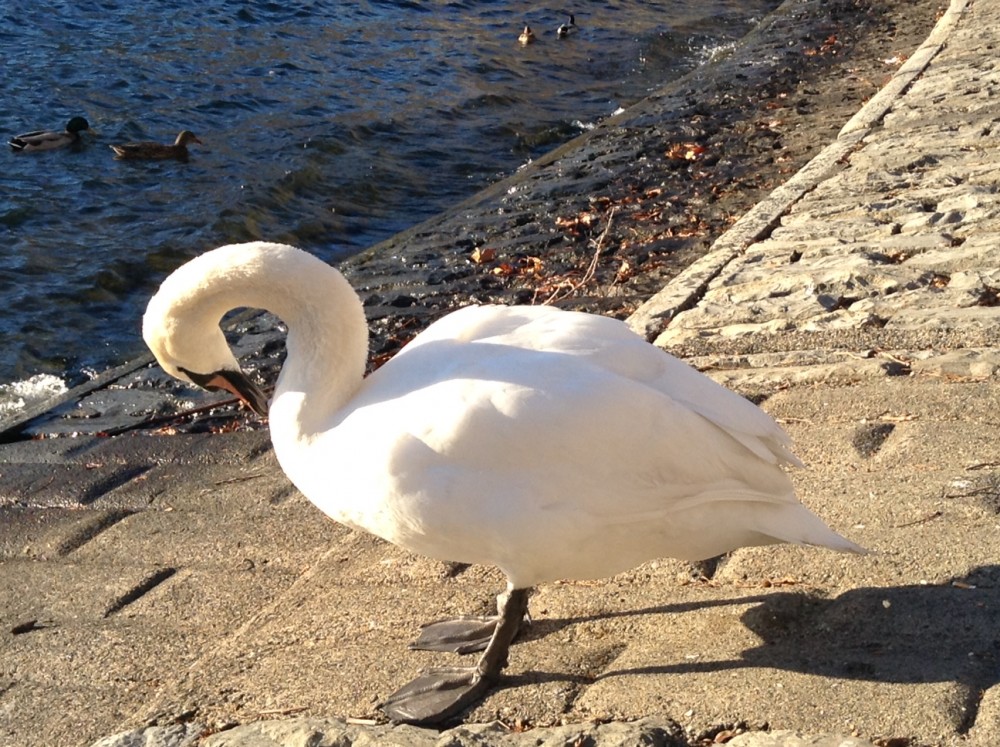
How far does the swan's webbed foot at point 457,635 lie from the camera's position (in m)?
3.49

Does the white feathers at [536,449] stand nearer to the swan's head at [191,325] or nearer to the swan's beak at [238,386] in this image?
the swan's head at [191,325]

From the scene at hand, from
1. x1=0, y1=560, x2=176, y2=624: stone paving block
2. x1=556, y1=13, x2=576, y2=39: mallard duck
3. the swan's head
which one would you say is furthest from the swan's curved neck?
x1=556, y1=13, x2=576, y2=39: mallard duck

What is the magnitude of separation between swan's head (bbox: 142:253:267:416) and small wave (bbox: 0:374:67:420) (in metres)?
4.34

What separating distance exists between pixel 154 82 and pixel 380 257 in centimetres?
686

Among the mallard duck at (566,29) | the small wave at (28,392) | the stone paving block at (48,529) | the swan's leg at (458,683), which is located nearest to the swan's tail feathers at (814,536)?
the swan's leg at (458,683)

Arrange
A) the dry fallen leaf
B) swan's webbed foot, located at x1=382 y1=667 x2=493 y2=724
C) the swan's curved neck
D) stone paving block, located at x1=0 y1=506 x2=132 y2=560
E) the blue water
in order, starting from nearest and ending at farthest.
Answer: swan's webbed foot, located at x1=382 y1=667 x2=493 y2=724 → the swan's curved neck → stone paving block, located at x1=0 y1=506 x2=132 y2=560 → the dry fallen leaf → the blue water

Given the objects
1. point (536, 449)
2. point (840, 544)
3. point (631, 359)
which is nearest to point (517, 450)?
point (536, 449)

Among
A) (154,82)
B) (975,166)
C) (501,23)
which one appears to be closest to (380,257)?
(975,166)

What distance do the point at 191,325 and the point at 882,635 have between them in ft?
6.35

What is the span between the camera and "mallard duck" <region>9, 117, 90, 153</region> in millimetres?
12414

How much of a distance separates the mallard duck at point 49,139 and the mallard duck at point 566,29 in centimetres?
794

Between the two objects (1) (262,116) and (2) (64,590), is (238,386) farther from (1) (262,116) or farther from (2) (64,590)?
(1) (262,116)

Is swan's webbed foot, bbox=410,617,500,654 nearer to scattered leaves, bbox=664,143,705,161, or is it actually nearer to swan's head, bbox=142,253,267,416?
swan's head, bbox=142,253,267,416

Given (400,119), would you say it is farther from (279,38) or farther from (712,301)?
(712,301)
